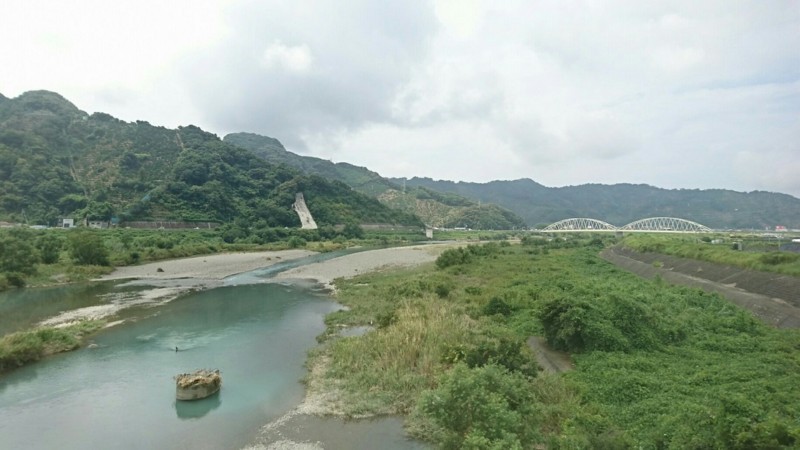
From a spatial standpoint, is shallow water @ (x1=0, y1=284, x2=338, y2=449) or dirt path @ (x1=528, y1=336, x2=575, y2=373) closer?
shallow water @ (x1=0, y1=284, x2=338, y2=449)

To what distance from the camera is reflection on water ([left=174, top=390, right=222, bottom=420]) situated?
13523 mm

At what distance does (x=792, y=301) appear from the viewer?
2044 centimetres

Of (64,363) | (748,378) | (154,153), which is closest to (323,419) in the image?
(748,378)

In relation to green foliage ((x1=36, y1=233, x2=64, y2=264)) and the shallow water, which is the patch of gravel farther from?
green foliage ((x1=36, y1=233, x2=64, y2=264))

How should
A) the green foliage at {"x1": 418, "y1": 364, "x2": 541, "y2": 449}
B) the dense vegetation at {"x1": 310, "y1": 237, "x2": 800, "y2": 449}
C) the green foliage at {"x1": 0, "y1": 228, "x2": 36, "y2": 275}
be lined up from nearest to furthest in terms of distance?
the dense vegetation at {"x1": 310, "y1": 237, "x2": 800, "y2": 449}, the green foliage at {"x1": 418, "y1": 364, "x2": 541, "y2": 449}, the green foliage at {"x1": 0, "y1": 228, "x2": 36, "y2": 275}

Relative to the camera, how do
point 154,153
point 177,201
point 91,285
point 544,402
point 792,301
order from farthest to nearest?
point 154,153, point 177,201, point 91,285, point 792,301, point 544,402

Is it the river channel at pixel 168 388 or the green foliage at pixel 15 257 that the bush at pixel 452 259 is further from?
the green foliage at pixel 15 257

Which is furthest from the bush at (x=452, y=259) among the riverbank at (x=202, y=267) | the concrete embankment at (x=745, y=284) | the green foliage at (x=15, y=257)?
the green foliage at (x=15, y=257)

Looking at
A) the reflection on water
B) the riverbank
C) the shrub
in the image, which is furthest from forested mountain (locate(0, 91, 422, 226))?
the shrub

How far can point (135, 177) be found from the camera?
319ft

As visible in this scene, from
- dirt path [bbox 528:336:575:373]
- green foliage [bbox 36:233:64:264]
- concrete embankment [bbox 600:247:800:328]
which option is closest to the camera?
dirt path [bbox 528:336:575:373]

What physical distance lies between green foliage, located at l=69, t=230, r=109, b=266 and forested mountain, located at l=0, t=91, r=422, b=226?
1393 inches

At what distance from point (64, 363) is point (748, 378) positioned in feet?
82.1

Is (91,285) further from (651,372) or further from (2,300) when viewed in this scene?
(651,372)
